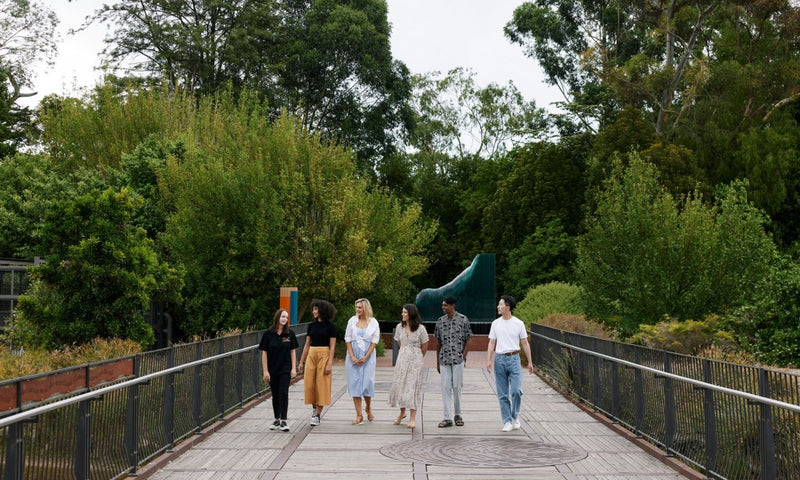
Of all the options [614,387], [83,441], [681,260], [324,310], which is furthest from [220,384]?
[681,260]

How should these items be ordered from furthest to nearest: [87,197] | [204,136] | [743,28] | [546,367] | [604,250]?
[743,28]
[204,136]
[604,250]
[546,367]
[87,197]

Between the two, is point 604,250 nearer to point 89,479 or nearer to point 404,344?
point 404,344

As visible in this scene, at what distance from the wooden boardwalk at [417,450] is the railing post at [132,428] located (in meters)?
0.16

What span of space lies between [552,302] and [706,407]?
79.5ft

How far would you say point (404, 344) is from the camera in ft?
44.0

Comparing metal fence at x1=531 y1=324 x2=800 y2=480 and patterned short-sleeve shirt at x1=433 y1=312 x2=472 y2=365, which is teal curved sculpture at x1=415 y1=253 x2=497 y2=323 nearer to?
metal fence at x1=531 y1=324 x2=800 y2=480

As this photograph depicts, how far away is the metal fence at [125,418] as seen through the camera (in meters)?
6.98

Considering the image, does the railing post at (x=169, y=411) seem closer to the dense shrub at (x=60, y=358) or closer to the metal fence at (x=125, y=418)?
the metal fence at (x=125, y=418)

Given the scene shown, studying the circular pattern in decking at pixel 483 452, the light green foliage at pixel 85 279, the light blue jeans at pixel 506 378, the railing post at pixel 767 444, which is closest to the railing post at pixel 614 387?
the light blue jeans at pixel 506 378

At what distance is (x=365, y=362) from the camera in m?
13.6

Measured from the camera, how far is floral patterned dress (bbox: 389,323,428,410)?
13.4 metres

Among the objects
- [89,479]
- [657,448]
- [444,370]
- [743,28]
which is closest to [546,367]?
[444,370]

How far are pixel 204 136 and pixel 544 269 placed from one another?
2241 cm

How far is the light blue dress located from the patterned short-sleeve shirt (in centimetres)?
99
